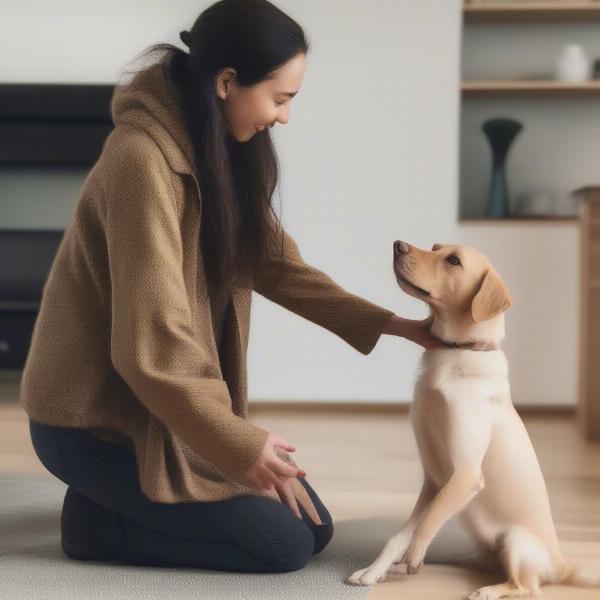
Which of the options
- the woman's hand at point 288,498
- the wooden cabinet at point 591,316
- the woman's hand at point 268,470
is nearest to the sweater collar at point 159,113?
the woman's hand at point 268,470

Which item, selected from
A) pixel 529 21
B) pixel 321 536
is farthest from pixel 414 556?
pixel 529 21

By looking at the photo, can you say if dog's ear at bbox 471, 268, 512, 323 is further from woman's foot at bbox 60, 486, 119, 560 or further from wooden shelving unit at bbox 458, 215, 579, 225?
wooden shelving unit at bbox 458, 215, 579, 225

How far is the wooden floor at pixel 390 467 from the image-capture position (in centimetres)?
186

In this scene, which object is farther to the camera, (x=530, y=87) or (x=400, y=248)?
(x=530, y=87)

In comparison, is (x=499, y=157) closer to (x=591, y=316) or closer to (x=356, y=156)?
(x=356, y=156)

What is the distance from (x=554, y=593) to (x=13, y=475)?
1465 mm

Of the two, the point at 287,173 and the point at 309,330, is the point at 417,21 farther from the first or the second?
the point at 309,330

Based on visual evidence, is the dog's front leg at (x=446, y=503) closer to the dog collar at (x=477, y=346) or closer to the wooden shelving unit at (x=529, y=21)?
the dog collar at (x=477, y=346)

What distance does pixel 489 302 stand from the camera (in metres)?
→ 1.80

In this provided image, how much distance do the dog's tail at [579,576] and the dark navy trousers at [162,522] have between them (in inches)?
17.5

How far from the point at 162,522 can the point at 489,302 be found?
685 millimetres

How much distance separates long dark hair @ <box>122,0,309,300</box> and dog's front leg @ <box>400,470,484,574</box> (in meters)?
0.54

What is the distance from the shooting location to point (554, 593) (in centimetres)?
179

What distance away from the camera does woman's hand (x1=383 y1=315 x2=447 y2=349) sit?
6.29ft
